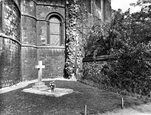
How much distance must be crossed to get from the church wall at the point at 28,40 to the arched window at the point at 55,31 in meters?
1.58

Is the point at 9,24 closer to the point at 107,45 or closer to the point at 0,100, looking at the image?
the point at 0,100

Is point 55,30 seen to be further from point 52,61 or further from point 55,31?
point 52,61

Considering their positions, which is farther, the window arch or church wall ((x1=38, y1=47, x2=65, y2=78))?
the window arch

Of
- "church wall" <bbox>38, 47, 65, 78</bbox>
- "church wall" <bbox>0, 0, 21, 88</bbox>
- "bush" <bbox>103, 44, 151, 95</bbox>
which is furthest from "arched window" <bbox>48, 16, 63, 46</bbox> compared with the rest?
"bush" <bbox>103, 44, 151, 95</bbox>

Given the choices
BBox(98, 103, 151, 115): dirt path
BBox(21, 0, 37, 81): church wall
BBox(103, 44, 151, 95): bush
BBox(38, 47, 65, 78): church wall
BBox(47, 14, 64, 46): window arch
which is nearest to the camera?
BBox(98, 103, 151, 115): dirt path

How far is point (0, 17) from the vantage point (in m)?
8.36

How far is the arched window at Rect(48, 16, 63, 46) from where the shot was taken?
13.7m

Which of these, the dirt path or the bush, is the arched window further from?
the dirt path

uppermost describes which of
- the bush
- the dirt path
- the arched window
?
the arched window

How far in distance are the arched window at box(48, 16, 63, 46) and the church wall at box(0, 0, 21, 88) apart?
13.0 ft

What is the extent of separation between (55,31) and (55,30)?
0.09m

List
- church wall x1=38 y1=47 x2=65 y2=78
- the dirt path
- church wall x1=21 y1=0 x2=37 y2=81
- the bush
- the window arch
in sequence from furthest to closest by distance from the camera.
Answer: the window arch, church wall x1=38 y1=47 x2=65 y2=78, church wall x1=21 y1=0 x2=37 y2=81, the bush, the dirt path

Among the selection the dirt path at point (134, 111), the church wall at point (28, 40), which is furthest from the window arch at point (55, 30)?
the dirt path at point (134, 111)

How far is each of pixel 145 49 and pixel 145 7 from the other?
2.43 meters
